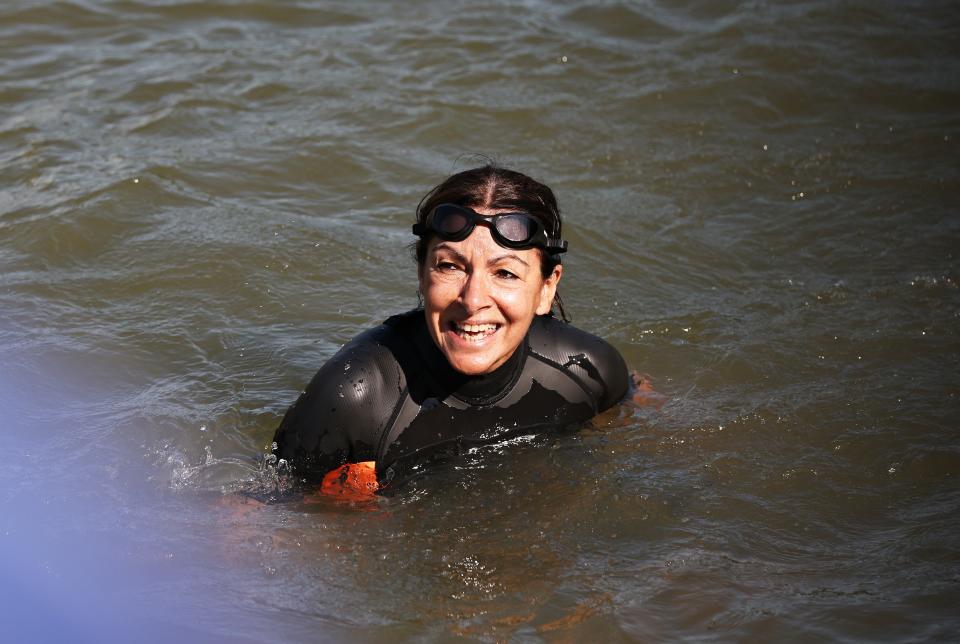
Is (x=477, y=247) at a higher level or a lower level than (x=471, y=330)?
higher

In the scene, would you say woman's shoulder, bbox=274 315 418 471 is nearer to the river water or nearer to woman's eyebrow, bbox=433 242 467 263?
the river water

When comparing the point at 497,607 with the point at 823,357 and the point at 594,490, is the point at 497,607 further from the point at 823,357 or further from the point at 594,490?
the point at 823,357

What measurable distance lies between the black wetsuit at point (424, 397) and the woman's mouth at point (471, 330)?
276 millimetres

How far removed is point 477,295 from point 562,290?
2.47 metres

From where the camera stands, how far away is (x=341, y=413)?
4.14 metres

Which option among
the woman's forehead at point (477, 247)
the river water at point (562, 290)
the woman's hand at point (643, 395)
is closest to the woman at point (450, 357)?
the woman's forehead at point (477, 247)

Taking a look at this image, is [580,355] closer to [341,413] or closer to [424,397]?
[424,397]

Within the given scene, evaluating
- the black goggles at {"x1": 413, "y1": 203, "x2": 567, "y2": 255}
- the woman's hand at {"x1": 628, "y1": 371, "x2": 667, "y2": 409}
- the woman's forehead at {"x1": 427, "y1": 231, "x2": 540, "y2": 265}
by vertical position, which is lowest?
the woman's hand at {"x1": 628, "y1": 371, "x2": 667, "y2": 409}

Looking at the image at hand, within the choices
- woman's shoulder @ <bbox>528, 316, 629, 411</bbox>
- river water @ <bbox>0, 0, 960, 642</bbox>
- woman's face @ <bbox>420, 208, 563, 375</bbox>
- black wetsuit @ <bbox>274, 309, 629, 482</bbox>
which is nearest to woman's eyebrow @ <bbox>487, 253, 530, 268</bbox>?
woman's face @ <bbox>420, 208, 563, 375</bbox>

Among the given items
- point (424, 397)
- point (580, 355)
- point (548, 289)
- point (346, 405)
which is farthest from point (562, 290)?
point (346, 405)

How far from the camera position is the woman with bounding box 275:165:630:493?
13.3 feet

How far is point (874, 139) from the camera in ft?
27.3

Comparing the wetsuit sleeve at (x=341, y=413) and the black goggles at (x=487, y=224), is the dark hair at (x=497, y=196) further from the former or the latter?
the wetsuit sleeve at (x=341, y=413)

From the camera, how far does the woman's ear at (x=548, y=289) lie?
434 cm
